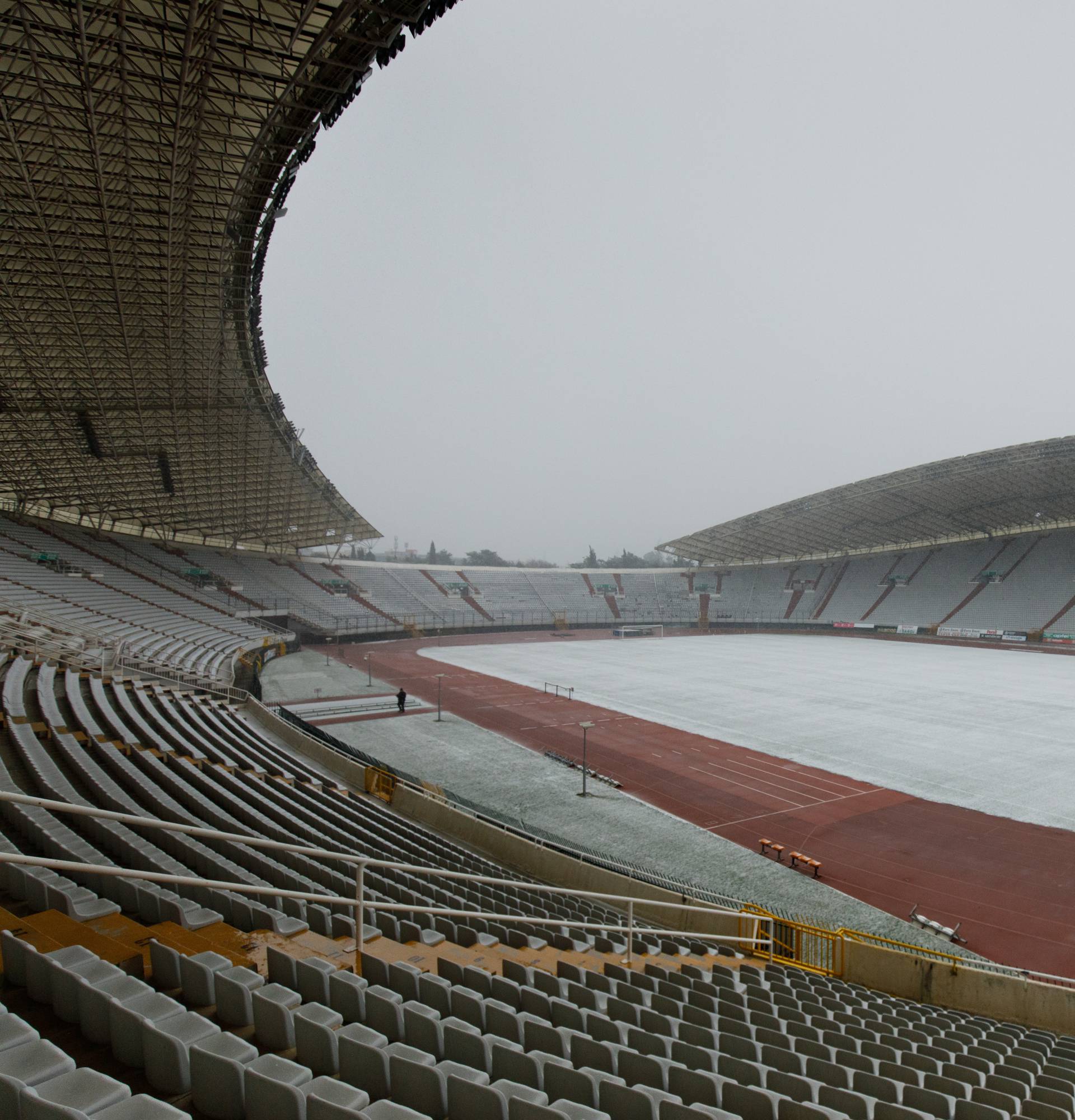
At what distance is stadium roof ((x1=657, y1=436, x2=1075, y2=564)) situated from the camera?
182 feet

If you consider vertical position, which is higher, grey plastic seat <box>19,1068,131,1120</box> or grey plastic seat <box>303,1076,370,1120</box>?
grey plastic seat <box>19,1068,131,1120</box>

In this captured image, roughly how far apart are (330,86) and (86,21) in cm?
526

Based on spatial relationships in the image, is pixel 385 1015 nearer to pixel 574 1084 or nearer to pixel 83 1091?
pixel 574 1084

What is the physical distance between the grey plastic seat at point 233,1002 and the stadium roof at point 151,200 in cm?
1814

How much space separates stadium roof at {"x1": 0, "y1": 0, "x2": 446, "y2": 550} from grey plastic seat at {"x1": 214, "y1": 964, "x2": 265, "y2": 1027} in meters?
18.1

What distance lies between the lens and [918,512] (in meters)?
71.8

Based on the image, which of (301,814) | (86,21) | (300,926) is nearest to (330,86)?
(86,21)

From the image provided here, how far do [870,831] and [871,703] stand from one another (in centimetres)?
1938

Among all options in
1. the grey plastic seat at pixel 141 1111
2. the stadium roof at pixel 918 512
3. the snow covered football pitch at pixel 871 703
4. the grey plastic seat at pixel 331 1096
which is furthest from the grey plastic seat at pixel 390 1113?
the stadium roof at pixel 918 512

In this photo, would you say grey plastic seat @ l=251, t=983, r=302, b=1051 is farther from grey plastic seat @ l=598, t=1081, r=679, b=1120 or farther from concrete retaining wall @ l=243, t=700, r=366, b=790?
concrete retaining wall @ l=243, t=700, r=366, b=790

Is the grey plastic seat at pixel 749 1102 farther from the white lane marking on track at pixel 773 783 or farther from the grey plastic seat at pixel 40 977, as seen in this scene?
the white lane marking on track at pixel 773 783

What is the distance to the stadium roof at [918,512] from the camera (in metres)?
55.5

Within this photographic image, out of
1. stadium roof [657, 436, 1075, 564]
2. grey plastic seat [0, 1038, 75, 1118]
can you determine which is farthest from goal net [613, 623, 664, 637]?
grey plastic seat [0, 1038, 75, 1118]

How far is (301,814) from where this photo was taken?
12.8 m
